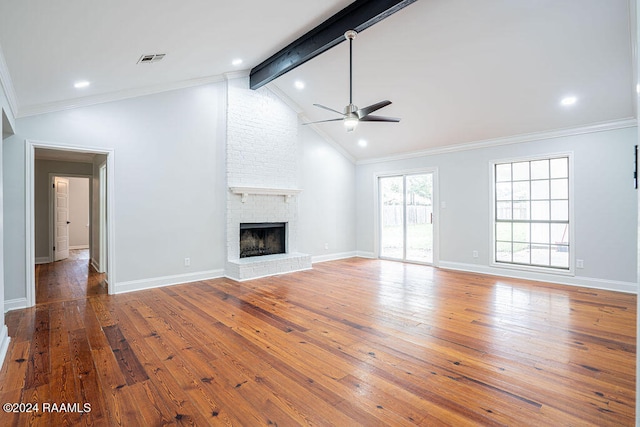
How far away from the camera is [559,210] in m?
5.48

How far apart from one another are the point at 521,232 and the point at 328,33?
4807mm

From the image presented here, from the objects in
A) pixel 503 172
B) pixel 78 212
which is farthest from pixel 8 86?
pixel 78 212

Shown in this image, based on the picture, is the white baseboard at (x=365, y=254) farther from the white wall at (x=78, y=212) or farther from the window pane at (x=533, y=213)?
the white wall at (x=78, y=212)

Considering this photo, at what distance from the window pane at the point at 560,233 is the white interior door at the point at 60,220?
35.1 feet

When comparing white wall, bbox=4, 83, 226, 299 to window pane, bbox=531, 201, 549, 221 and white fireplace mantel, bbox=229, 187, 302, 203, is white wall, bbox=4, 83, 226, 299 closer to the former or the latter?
Result: white fireplace mantel, bbox=229, 187, 302, 203

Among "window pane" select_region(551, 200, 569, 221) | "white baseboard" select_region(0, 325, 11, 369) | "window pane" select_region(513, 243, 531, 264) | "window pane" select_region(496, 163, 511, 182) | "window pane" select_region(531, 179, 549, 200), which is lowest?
"white baseboard" select_region(0, 325, 11, 369)

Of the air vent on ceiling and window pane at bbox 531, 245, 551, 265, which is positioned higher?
the air vent on ceiling

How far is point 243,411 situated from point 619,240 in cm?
→ 578

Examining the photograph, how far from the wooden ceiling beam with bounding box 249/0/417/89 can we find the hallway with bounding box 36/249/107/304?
14.6ft

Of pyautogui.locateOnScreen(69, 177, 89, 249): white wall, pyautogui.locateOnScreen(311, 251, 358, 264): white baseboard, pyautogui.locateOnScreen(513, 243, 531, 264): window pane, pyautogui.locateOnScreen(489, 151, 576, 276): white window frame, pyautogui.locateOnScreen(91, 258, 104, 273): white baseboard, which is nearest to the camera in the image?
pyautogui.locateOnScreen(489, 151, 576, 276): white window frame

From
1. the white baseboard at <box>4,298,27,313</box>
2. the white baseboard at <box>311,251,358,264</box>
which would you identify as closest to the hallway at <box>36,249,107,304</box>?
the white baseboard at <box>4,298,27,313</box>

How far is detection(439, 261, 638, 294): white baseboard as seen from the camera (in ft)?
15.8

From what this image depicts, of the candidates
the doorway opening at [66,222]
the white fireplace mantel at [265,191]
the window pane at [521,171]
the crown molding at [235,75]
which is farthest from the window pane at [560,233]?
the doorway opening at [66,222]

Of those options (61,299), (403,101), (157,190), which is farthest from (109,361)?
(403,101)
